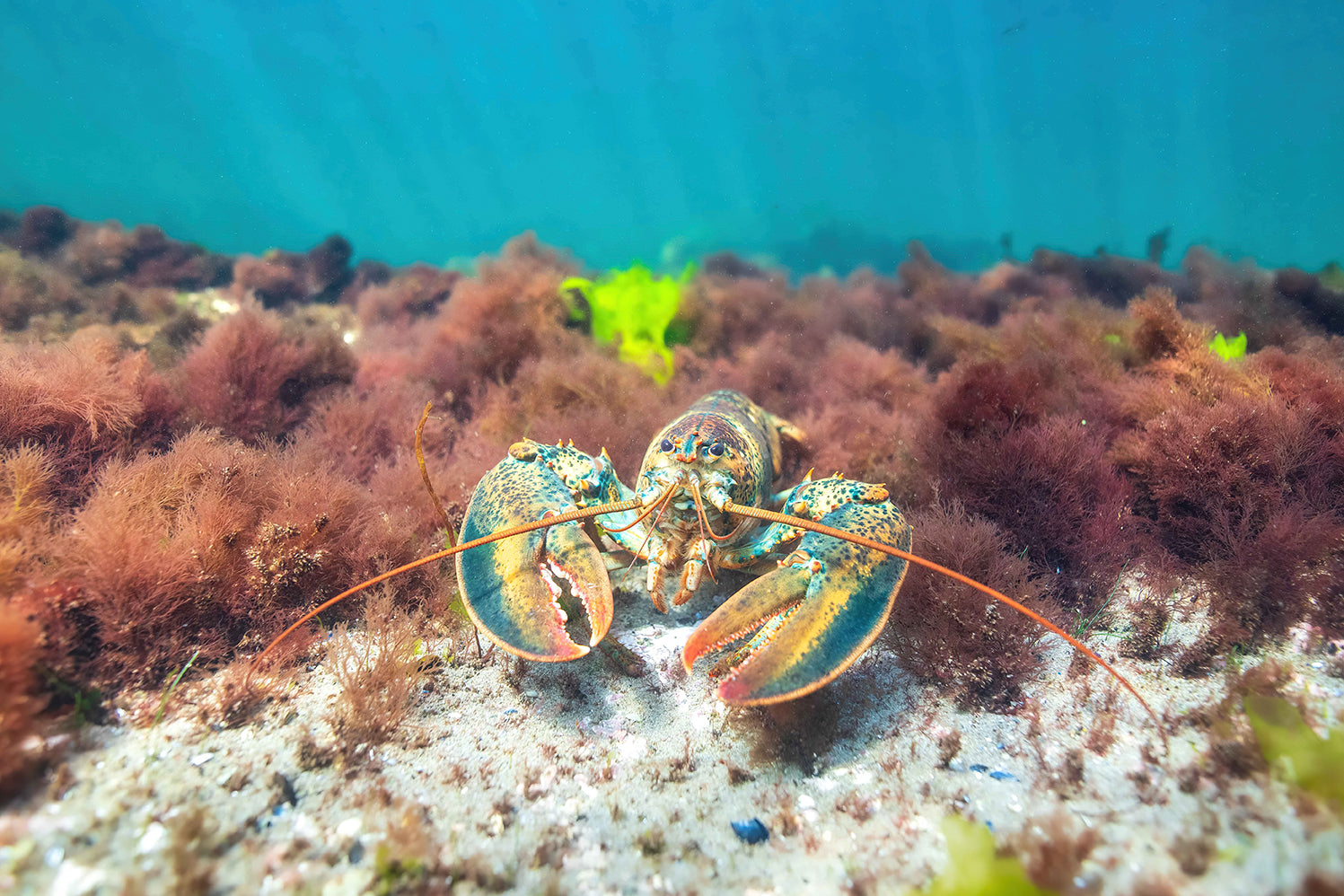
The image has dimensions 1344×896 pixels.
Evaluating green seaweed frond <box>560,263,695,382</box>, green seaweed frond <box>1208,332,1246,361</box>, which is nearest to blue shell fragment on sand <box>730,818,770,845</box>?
green seaweed frond <box>560,263,695,382</box>

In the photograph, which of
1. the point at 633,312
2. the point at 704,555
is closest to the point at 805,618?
the point at 704,555

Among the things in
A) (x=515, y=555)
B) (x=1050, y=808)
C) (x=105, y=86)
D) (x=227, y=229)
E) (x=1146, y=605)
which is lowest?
(x=1146, y=605)

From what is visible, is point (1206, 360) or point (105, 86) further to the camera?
point (105, 86)

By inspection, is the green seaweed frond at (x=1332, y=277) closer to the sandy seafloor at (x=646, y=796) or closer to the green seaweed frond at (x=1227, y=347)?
the green seaweed frond at (x=1227, y=347)

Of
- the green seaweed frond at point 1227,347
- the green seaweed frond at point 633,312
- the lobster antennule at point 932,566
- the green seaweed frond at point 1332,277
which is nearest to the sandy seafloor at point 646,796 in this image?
the lobster antennule at point 932,566

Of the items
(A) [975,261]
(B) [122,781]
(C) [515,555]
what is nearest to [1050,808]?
(C) [515,555]

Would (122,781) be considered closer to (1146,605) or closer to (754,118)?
(1146,605)
